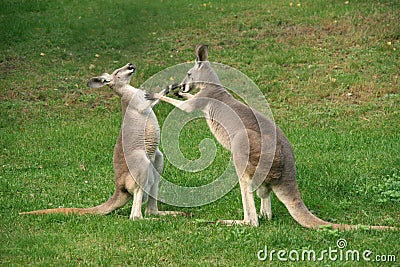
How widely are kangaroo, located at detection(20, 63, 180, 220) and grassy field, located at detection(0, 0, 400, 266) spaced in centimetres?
18

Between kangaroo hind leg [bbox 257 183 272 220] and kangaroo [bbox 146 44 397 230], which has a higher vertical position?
kangaroo [bbox 146 44 397 230]

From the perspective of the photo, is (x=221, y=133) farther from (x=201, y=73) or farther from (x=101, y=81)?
(x=101, y=81)

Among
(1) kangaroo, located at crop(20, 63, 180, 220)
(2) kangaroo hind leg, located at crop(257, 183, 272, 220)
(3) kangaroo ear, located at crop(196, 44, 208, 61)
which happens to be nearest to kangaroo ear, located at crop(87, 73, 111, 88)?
(1) kangaroo, located at crop(20, 63, 180, 220)

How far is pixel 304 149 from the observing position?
919cm

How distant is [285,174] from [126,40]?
9.65m

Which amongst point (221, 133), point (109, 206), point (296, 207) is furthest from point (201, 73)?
point (296, 207)

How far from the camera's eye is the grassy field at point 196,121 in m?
5.87

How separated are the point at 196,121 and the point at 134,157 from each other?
4841 mm

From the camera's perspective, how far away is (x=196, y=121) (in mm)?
11539

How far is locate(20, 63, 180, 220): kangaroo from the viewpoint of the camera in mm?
6691

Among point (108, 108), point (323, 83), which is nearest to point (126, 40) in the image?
point (108, 108)
